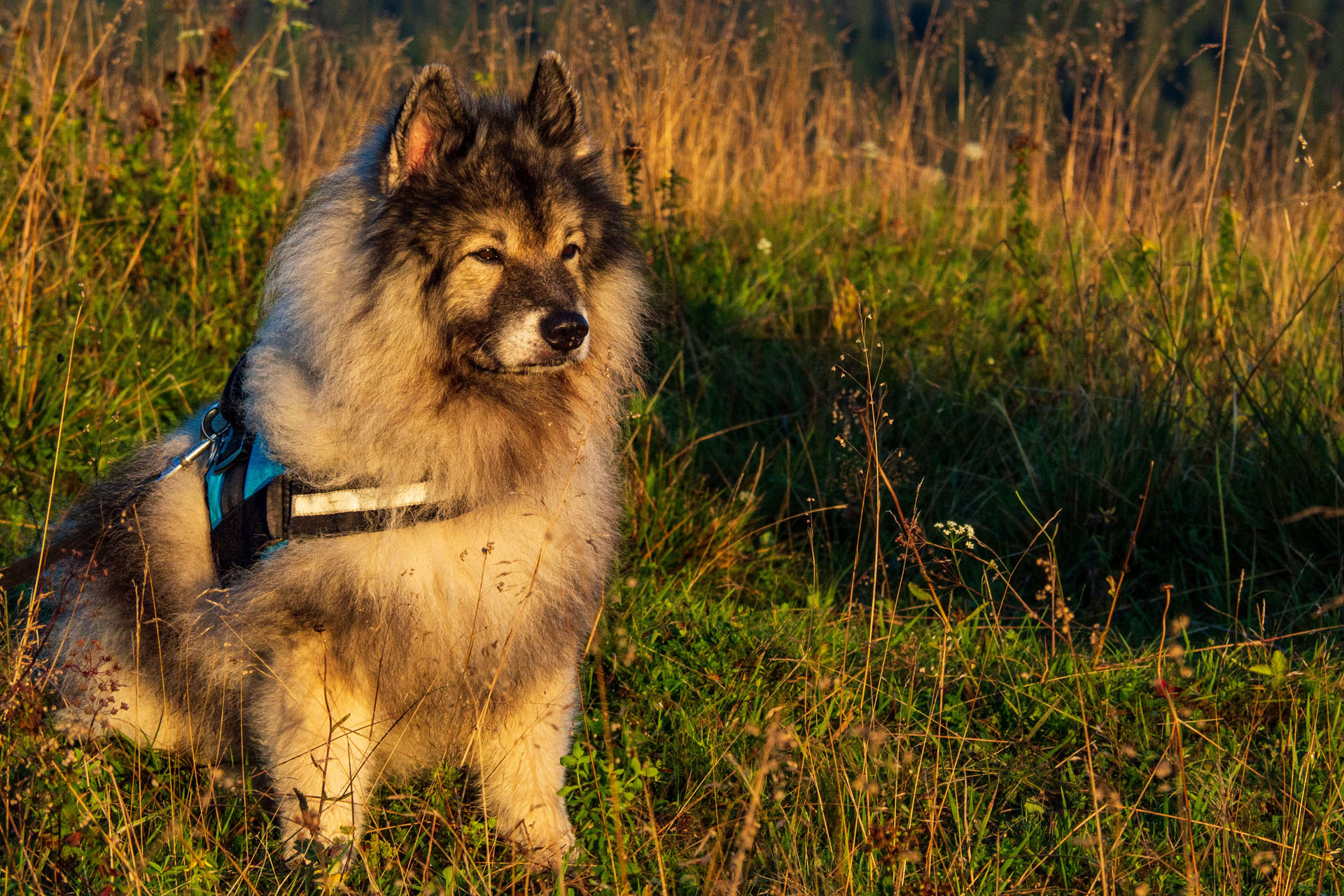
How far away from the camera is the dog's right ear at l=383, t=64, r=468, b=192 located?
7.85 feet

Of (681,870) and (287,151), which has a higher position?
(287,151)

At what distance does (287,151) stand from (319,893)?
545 centimetres

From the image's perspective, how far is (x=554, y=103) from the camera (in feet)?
8.67

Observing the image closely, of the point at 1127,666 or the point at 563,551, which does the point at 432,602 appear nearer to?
the point at 563,551

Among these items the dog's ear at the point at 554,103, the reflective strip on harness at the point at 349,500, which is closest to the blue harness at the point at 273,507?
the reflective strip on harness at the point at 349,500

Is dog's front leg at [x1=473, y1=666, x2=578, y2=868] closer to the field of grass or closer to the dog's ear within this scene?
the field of grass

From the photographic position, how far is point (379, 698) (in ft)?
8.11

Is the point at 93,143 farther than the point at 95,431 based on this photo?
Yes

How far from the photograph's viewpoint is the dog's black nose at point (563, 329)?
7.91ft

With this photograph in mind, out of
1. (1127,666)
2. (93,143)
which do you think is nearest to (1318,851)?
(1127,666)

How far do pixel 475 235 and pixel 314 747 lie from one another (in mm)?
1174

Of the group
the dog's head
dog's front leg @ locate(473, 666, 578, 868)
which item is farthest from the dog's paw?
the dog's head

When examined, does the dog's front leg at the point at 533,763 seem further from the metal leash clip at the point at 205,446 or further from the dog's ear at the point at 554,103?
the dog's ear at the point at 554,103

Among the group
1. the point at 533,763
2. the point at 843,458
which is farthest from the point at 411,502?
the point at 843,458
